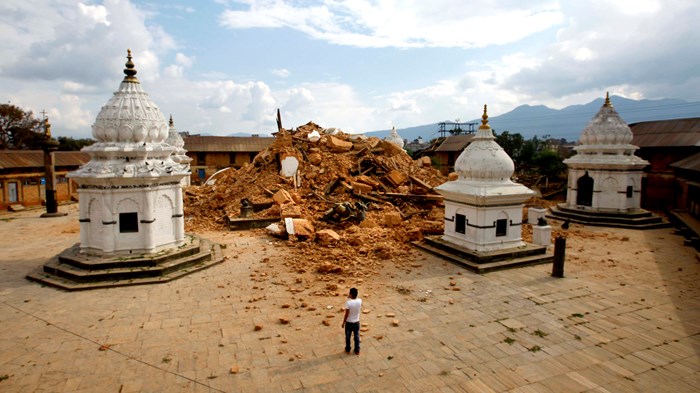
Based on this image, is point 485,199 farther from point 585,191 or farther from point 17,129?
point 17,129

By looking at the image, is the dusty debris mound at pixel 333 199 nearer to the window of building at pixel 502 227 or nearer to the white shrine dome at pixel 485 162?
the window of building at pixel 502 227

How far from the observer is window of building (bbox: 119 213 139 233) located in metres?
12.5

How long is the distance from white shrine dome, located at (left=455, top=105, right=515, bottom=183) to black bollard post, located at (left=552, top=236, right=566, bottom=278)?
272 centimetres

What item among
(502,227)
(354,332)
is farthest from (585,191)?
(354,332)

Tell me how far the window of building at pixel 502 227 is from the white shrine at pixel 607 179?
921 centimetres

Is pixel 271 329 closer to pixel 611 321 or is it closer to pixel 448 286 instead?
pixel 448 286

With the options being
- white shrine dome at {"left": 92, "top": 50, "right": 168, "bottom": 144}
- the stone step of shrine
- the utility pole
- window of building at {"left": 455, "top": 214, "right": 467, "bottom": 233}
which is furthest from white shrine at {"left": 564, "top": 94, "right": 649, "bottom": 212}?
the utility pole

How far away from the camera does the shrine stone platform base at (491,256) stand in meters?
12.4

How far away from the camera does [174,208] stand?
13.5 m

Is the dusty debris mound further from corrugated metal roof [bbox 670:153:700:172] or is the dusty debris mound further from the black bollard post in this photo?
corrugated metal roof [bbox 670:153:700:172]

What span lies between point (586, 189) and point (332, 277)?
16.3m

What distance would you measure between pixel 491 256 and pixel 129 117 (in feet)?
39.8

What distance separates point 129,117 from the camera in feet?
41.9

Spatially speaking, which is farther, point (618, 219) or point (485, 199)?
point (618, 219)
